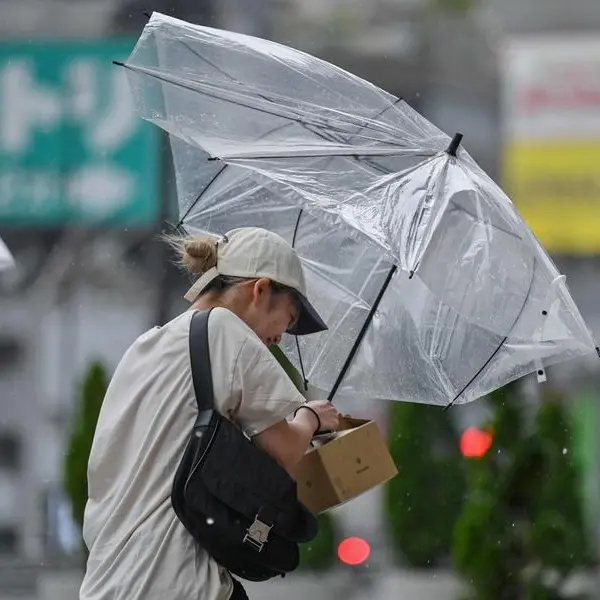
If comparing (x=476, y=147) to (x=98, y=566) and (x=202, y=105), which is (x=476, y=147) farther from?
(x=98, y=566)

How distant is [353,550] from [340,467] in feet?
22.3

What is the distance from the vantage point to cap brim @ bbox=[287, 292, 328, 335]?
255 centimetres

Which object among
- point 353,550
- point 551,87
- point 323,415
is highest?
point 323,415

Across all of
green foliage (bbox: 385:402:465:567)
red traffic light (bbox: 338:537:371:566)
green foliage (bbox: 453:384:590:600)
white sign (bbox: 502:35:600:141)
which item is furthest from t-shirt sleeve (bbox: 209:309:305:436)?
white sign (bbox: 502:35:600:141)

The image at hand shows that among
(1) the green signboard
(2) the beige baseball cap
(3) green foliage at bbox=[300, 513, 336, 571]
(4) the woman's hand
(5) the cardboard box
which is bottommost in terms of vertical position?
(3) green foliage at bbox=[300, 513, 336, 571]

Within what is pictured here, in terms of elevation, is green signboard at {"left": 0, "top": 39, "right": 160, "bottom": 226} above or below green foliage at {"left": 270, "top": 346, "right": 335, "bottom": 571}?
above

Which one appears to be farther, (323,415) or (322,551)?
(322,551)

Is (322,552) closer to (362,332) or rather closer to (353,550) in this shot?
(353,550)

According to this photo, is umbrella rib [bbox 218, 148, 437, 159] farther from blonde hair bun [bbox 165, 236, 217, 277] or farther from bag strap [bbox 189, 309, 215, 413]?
bag strap [bbox 189, 309, 215, 413]

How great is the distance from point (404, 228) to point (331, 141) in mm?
A: 304

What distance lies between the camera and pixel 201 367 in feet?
7.66

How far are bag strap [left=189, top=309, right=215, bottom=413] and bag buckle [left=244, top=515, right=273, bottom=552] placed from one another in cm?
21

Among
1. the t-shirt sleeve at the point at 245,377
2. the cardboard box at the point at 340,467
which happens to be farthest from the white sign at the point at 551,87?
the t-shirt sleeve at the point at 245,377

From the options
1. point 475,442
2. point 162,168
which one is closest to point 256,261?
point 475,442
